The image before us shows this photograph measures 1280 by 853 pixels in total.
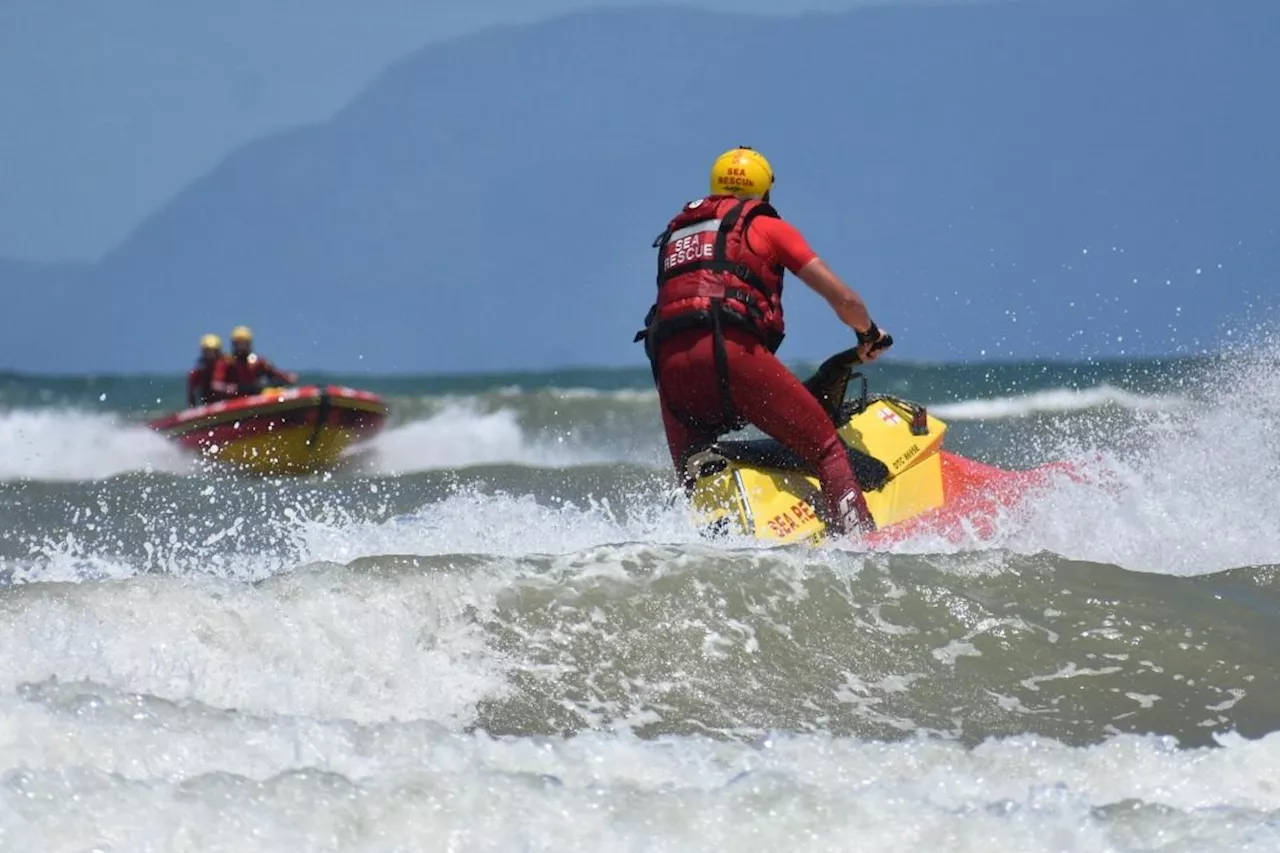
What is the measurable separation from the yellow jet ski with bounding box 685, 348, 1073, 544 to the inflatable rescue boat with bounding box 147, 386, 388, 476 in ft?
31.9

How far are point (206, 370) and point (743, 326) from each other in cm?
1189

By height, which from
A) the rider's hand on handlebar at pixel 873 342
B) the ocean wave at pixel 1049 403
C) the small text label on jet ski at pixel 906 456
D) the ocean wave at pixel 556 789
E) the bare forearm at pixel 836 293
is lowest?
the ocean wave at pixel 556 789

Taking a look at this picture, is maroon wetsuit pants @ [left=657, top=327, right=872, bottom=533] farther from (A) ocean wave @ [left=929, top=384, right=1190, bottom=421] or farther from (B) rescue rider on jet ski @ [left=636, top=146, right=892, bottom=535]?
(A) ocean wave @ [left=929, top=384, right=1190, bottom=421]

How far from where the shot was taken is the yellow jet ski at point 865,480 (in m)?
5.45

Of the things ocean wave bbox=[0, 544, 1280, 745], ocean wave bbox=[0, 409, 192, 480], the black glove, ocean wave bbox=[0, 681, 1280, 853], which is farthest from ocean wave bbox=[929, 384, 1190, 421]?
ocean wave bbox=[0, 681, 1280, 853]

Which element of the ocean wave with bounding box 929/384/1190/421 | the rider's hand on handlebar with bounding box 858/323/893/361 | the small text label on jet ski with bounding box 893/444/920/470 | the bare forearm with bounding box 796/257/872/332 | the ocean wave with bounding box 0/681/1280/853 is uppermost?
the ocean wave with bounding box 929/384/1190/421

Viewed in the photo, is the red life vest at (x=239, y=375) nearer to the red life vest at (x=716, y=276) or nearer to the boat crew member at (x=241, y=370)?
the boat crew member at (x=241, y=370)

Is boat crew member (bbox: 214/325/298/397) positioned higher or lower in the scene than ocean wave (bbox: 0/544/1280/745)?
higher

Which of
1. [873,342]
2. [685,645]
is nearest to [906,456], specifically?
[873,342]

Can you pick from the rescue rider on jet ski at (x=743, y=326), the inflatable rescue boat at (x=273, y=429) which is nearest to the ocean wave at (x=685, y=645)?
the rescue rider on jet ski at (x=743, y=326)

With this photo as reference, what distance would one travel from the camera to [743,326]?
5371 mm

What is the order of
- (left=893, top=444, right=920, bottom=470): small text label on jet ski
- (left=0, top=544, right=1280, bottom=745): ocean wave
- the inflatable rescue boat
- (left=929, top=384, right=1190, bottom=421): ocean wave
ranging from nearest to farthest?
(left=0, top=544, right=1280, bottom=745): ocean wave < (left=893, top=444, right=920, bottom=470): small text label on jet ski < the inflatable rescue boat < (left=929, top=384, right=1190, bottom=421): ocean wave

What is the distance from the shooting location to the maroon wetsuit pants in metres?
5.39

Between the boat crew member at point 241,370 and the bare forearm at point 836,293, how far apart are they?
447 inches
